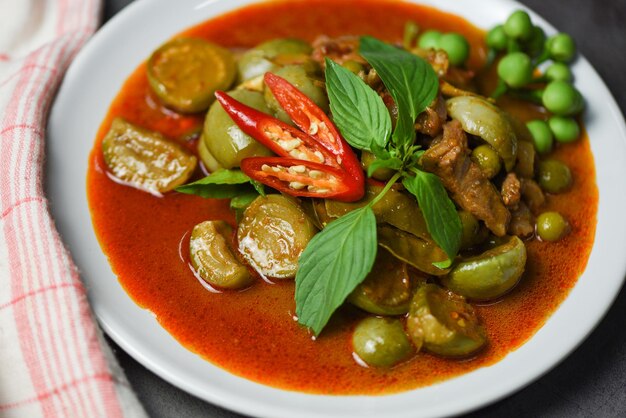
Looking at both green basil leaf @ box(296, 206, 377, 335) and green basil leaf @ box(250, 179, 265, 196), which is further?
green basil leaf @ box(250, 179, 265, 196)

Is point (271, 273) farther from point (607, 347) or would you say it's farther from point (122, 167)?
point (607, 347)

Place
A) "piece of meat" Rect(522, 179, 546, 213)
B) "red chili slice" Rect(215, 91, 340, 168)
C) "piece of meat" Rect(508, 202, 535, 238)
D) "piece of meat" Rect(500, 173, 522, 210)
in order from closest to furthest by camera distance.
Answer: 1. "red chili slice" Rect(215, 91, 340, 168)
2. "piece of meat" Rect(500, 173, 522, 210)
3. "piece of meat" Rect(508, 202, 535, 238)
4. "piece of meat" Rect(522, 179, 546, 213)

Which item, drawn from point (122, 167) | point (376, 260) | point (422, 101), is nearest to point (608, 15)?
point (422, 101)

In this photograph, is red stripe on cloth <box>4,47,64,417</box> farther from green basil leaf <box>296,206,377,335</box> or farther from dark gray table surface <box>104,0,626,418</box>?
green basil leaf <box>296,206,377,335</box>

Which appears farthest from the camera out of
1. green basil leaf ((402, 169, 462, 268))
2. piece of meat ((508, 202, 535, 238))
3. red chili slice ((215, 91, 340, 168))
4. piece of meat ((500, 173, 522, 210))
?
piece of meat ((508, 202, 535, 238))

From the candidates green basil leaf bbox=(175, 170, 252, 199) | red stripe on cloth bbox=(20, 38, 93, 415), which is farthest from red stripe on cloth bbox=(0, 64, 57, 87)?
green basil leaf bbox=(175, 170, 252, 199)

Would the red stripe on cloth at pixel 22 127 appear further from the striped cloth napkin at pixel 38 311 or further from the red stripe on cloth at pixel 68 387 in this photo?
the red stripe on cloth at pixel 68 387

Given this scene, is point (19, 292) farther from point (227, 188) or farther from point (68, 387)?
point (227, 188)
